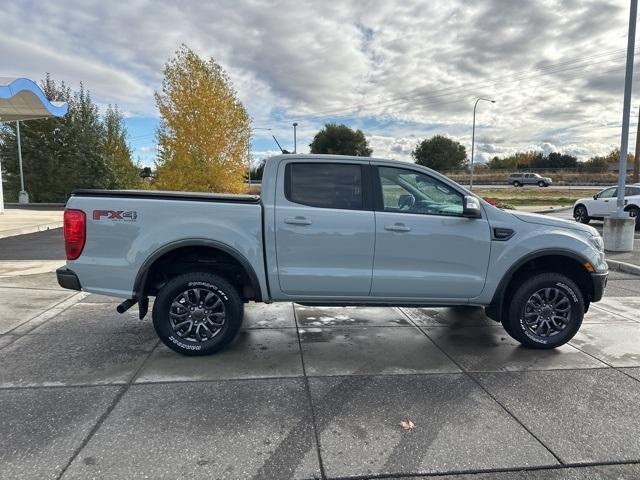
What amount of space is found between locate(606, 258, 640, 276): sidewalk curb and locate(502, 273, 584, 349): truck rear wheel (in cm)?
552

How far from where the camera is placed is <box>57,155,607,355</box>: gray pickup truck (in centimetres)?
418

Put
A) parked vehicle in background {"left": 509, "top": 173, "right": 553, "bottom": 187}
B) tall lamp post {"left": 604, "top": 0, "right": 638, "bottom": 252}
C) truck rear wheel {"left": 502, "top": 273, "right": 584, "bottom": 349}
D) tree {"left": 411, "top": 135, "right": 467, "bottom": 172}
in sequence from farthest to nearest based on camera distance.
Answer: tree {"left": 411, "top": 135, "right": 467, "bottom": 172}, parked vehicle in background {"left": 509, "top": 173, "right": 553, "bottom": 187}, tall lamp post {"left": 604, "top": 0, "right": 638, "bottom": 252}, truck rear wheel {"left": 502, "top": 273, "right": 584, "bottom": 349}

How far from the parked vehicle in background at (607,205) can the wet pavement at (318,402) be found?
12792 mm

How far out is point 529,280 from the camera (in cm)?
455

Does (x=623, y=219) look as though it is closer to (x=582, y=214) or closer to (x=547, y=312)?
(x=582, y=214)

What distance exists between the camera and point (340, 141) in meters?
77.0

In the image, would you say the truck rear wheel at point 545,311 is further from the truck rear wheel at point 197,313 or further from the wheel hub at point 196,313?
the wheel hub at point 196,313

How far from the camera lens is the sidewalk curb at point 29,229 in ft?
42.7

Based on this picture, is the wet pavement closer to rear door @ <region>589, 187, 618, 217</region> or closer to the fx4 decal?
the fx4 decal

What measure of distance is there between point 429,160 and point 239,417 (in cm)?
9453

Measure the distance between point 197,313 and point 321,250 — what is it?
1352 millimetres

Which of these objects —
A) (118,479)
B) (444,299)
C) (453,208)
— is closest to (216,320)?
(118,479)

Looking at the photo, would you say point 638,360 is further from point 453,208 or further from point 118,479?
point 118,479

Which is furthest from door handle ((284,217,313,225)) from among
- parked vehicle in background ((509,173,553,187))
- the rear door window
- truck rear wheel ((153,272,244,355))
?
parked vehicle in background ((509,173,553,187))
